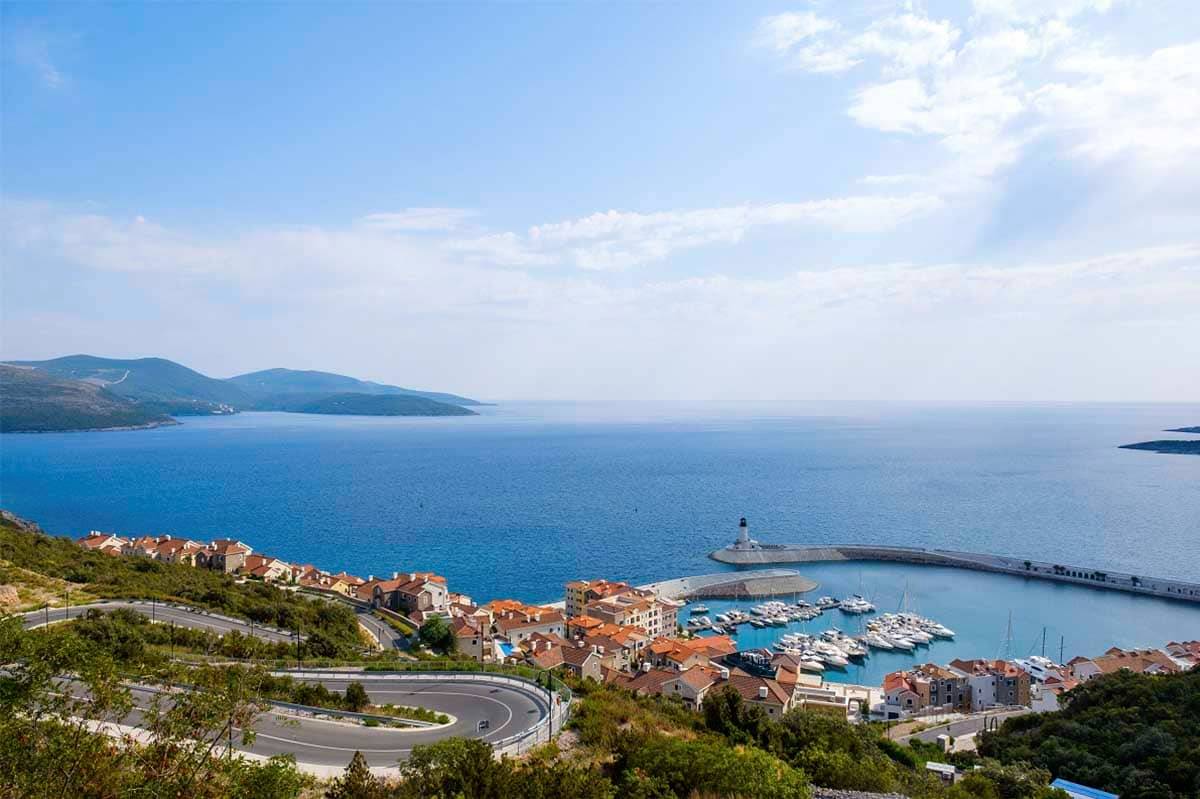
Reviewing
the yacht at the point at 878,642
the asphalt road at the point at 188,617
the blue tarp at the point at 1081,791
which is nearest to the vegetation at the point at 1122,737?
the blue tarp at the point at 1081,791

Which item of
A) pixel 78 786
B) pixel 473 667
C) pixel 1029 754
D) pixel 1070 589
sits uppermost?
pixel 78 786

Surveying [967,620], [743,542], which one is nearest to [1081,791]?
[967,620]

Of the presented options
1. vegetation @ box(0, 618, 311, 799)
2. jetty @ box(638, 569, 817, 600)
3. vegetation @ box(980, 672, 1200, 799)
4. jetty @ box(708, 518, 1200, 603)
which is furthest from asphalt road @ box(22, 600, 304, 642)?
jetty @ box(708, 518, 1200, 603)

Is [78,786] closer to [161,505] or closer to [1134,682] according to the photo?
[1134,682]

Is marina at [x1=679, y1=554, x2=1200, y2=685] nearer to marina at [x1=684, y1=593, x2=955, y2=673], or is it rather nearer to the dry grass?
marina at [x1=684, y1=593, x2=955, y2=673]

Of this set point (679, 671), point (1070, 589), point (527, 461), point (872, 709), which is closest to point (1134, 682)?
point (872, 709)

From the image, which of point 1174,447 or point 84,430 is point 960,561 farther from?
point 84,430
